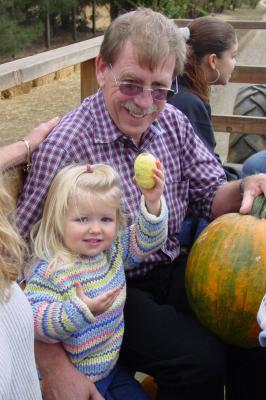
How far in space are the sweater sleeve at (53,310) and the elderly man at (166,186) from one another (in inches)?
5.2

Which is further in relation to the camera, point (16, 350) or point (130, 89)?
point (130, 89)

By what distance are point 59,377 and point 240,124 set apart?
10.3 feet

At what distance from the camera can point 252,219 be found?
6.98 feet

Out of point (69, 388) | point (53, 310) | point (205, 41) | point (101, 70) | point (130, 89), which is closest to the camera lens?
point (53, 310)

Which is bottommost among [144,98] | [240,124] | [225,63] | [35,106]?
[35,106]

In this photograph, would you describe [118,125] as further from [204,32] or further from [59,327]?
[204,32]

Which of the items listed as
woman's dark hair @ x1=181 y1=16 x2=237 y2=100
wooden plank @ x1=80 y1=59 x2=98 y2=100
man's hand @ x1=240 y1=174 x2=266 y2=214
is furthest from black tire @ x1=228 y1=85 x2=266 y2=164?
man's hand @ x1=240 y1=174 x2=266 y2=214

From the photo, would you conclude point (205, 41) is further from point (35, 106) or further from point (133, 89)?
point (35, 106)

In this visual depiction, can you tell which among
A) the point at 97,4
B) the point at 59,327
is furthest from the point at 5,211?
the point at 97,4

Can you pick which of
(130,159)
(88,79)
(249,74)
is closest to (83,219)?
(130,159)

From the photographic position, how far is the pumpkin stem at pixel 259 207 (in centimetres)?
216

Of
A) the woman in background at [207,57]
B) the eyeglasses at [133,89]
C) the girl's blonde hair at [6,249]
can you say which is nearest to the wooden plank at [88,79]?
the woman in background at [207,57]

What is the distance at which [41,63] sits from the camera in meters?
3.02

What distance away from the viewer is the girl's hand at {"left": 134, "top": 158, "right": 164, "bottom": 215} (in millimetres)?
1930
